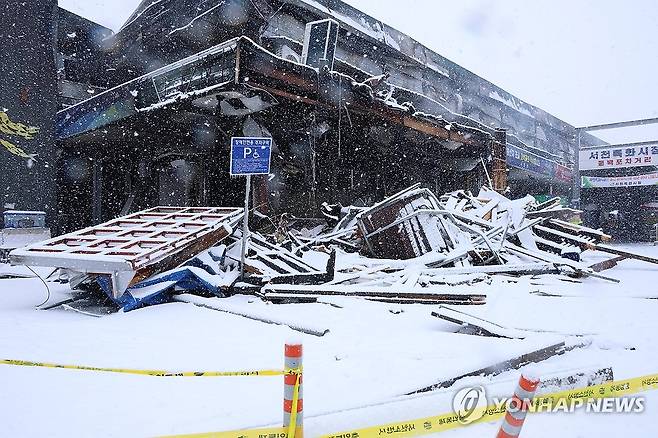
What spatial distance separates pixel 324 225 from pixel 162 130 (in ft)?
20.5

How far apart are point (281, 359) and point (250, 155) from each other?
4547mm

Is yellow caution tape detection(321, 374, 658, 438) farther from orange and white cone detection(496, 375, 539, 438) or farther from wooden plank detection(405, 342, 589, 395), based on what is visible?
orange and white cone detection(496, 375, 539, 438)

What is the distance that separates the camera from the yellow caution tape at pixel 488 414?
95.8 inches

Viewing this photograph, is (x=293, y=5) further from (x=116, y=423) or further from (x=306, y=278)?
(x=116, y=423)

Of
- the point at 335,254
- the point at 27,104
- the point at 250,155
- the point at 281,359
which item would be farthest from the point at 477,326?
the point at 27,104

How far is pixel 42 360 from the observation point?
391cm

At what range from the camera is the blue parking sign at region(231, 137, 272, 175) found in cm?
763

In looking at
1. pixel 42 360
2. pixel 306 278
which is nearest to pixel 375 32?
pixel 306 278

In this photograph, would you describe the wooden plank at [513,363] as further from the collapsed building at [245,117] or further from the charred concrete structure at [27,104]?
the charred concrete structure at [27,104]

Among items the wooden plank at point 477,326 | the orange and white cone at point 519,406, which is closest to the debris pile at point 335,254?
the wooden plank at point 477,326

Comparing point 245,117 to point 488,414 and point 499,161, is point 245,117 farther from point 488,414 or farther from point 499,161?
point 499,161

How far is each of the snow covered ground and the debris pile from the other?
1.59 ft

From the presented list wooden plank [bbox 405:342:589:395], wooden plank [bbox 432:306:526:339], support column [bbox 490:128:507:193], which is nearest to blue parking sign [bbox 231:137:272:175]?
wooden plank [bbox 432:306:526:339]

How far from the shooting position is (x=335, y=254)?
26.9ft
